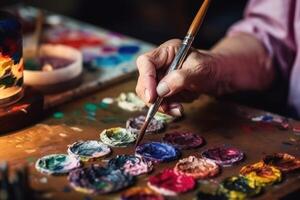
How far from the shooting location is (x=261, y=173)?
1064 mm

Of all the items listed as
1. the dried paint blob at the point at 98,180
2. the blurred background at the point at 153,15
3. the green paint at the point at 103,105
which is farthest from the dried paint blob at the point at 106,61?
the blurred background at the point at 153,15

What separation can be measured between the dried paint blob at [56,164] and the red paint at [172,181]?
15cm

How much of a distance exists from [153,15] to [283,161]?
2.18m

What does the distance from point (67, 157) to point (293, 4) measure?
755 mm

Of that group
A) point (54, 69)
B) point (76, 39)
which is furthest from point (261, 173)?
point (76, 39)

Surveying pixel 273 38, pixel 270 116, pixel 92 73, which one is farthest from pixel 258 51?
pixel 92 73

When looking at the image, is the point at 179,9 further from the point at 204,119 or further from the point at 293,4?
the point at 204,119

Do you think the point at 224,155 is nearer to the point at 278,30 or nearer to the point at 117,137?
the point at 117,137

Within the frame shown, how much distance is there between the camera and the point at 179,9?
3000 millimetres

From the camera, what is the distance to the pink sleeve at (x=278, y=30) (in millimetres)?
1552

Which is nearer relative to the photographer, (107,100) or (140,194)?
(140,194)

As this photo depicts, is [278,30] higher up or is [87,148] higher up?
[278,30]

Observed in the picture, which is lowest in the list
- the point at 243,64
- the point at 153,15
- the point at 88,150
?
the point at 153,15

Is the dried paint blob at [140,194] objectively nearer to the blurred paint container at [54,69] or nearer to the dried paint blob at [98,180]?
the dried paint blob at [98,180]
